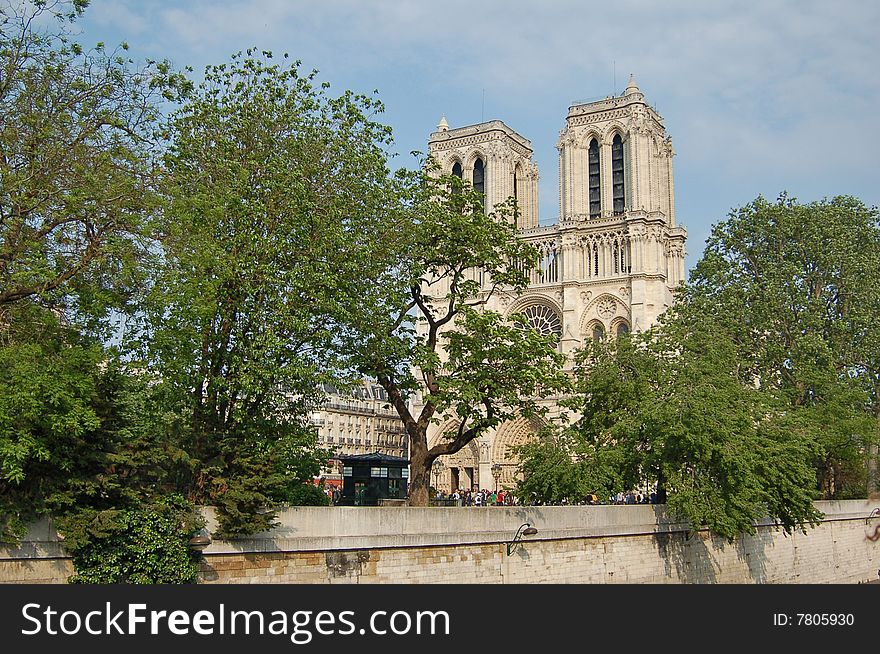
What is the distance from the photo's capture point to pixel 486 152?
2574 inches

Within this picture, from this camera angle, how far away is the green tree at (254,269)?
55.3ft

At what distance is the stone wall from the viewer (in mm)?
16375

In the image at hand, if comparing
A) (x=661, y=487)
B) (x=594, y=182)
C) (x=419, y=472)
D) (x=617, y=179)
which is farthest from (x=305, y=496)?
(x=594, y=182)

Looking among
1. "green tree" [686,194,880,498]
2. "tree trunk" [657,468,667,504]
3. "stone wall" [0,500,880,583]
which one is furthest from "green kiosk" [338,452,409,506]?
"green tree" [686,194,880,498]

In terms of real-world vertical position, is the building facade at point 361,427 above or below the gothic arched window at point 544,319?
below

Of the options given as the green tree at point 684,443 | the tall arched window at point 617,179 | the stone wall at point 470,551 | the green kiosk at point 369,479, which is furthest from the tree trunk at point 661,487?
the tall arched window at point 617,179

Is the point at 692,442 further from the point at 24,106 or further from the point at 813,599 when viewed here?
the point at 24,106

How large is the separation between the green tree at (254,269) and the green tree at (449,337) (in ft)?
2.44

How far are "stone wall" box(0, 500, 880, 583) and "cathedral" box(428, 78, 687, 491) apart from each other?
2938 cm

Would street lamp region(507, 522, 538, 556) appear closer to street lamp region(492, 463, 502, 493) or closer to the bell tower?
street lamp region(492, 463, 502, 493)

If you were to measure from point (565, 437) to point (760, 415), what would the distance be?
582 centimetres

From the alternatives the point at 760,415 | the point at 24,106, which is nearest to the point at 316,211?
the point at 24,106

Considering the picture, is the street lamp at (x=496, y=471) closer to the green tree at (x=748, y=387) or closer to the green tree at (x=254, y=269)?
the green tree at (x=748, y=387)

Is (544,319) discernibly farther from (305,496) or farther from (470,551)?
(470,551)
